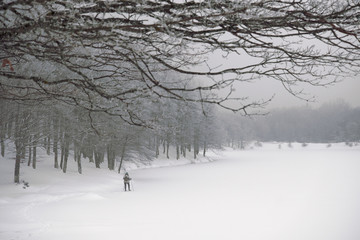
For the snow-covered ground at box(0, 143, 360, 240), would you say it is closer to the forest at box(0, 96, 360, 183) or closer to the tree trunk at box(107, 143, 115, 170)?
the forest at box(0, 96, 360, 183)

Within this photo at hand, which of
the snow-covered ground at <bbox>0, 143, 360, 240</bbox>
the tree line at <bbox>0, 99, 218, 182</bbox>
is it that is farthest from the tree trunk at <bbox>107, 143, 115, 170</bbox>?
the snow-covered ground at <bbox>0, 143, 360, 240</bbox>

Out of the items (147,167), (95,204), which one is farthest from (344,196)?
(147,167)

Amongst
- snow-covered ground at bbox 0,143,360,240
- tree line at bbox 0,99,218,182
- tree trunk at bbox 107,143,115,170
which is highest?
tree line at bbox 0,99,218,182

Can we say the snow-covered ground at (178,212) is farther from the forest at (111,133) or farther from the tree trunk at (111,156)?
the tree trunk at (111,156)

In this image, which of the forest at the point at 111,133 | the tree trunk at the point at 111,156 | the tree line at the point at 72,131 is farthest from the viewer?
the tree trunk at the point at 111,156

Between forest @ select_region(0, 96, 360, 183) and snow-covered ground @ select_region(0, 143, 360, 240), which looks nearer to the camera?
snow-covered ground @ select_region(0, 143, 360, 240)

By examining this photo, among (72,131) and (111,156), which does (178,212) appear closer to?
(72,131)

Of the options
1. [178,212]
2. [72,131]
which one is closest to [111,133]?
[72,131]

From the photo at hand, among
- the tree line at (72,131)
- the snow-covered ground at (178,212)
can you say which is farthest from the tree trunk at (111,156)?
the snow-covered ground at (178,212)

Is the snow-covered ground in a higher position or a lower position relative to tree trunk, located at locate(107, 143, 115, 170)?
lower

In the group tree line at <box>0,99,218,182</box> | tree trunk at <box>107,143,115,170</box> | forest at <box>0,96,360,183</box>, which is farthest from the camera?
tree trunk at <box>107,143,115,170</box>

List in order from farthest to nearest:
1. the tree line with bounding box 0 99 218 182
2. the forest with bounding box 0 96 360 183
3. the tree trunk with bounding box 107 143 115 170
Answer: the tree trunk with bounding box 107 143 115 170, the forest with bounding box 0 96 360 183, the tree line with bounding box 0 99 218 182

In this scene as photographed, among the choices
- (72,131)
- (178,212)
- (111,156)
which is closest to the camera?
(178,212)

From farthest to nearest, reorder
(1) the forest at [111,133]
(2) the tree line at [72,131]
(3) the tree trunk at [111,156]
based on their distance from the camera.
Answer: (3) the tree trunk at [111,156] → (1) the forest at [111,133] → (2) the tree line at [72,131]
